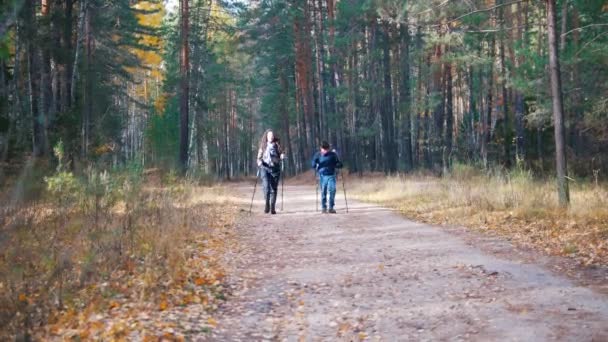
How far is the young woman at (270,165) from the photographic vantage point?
16.1m

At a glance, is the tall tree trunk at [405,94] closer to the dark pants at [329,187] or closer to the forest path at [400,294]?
the dark pants at [329,187]

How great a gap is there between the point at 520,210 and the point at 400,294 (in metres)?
6.83

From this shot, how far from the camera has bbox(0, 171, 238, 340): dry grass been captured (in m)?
5.27

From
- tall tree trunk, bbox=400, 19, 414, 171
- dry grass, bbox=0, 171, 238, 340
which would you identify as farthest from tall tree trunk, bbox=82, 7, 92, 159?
tall tree trunk, bbox=400, 19, 414, 171

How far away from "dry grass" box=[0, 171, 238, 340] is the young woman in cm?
350

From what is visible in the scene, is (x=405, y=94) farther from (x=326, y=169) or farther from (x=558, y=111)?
(x=558, y=111)

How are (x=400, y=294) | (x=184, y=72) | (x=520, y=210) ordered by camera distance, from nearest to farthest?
(x=400, y=294) < (x=520, y=210) < (x=184, y=72)

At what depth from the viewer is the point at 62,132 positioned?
17.2 metres

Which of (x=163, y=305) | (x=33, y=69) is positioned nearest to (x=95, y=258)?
(x=163, y=305)

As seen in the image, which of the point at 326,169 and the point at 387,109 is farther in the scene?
the point at 387,109

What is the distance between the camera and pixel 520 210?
12734mm

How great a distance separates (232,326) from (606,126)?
59.0ft

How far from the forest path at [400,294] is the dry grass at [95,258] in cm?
65

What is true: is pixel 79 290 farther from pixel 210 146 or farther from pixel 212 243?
pixel 210 146
